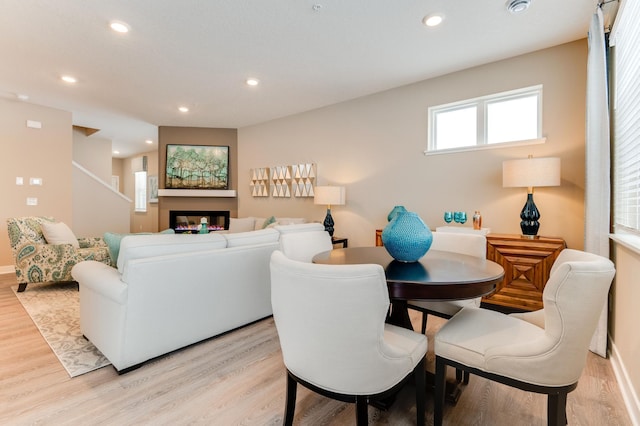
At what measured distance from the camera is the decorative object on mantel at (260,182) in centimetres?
579

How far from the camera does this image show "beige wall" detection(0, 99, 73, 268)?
471 centimetres

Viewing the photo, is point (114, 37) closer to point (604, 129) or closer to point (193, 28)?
point (193, 28)

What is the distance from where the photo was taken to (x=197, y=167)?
6168 mm

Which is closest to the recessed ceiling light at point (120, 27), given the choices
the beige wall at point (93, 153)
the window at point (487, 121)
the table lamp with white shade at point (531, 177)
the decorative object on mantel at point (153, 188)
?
the window at point (487, 121)

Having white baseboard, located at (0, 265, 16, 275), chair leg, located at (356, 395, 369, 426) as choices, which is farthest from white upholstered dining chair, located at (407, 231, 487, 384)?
white baseboard, located at (0, 265, 16, 275)

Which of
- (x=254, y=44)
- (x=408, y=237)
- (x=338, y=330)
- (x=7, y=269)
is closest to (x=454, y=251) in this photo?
(x=408, y=237)

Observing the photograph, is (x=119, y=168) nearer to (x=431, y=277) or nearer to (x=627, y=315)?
(x=431, y=277)

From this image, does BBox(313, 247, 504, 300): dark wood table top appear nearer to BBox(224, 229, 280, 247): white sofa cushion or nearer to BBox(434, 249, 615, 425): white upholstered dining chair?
BBox(434, 249, 615, 425): white upholstered dining chair

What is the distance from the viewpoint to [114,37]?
2.86 m

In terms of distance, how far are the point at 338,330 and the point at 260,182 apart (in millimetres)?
5059

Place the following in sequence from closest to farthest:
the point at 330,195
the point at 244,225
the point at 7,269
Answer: the point at 330,195, the point at 7,269, the point at 244,225

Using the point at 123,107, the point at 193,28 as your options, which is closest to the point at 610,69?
the point at 193,28

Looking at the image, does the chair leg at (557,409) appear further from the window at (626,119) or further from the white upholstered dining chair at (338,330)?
the window at (626,119)

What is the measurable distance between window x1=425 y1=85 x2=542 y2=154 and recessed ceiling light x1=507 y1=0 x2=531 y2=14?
3.26 ft
